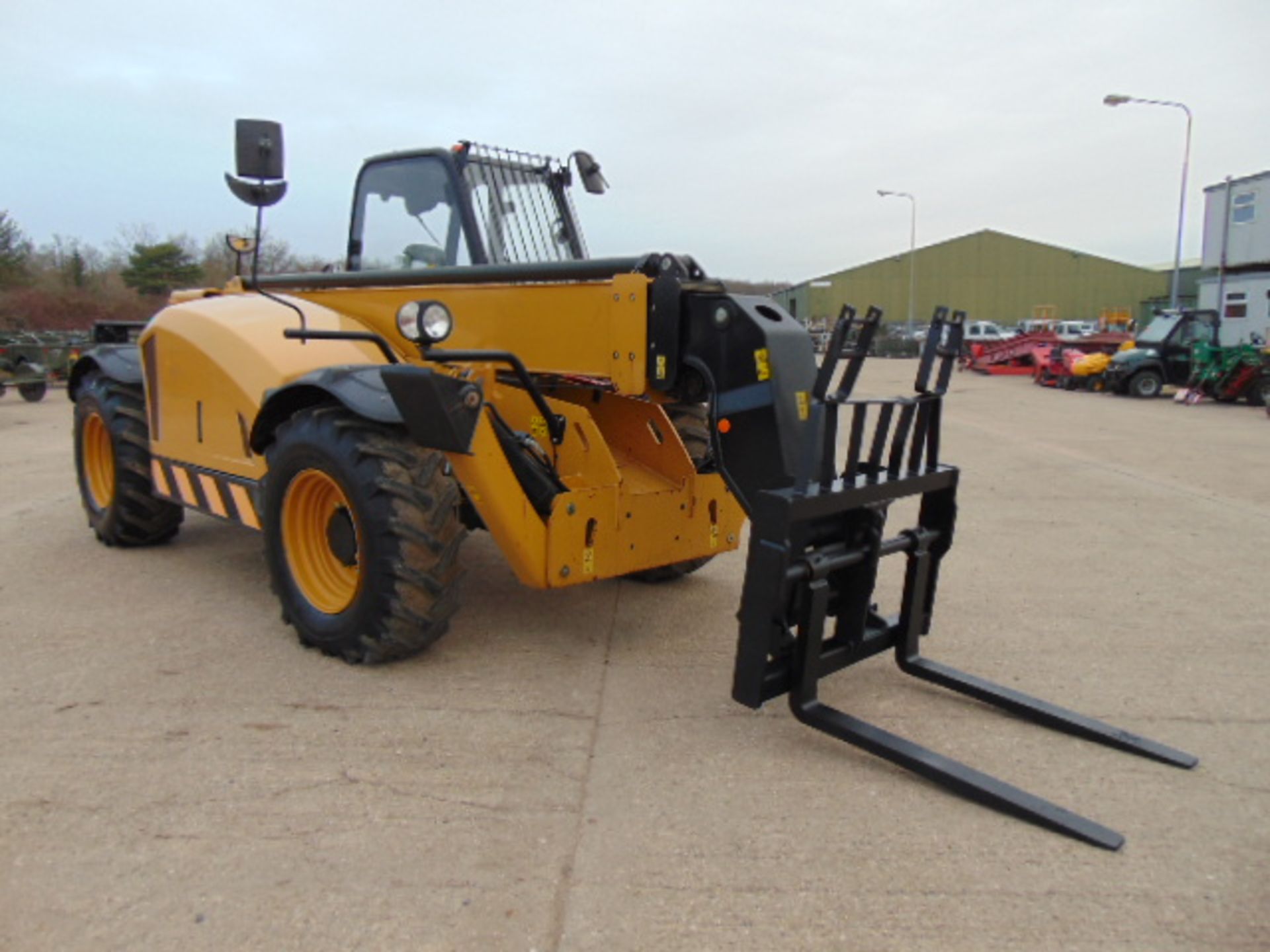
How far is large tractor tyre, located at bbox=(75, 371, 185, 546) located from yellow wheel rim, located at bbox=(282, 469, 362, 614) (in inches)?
83.2

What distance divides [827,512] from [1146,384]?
71.8ft

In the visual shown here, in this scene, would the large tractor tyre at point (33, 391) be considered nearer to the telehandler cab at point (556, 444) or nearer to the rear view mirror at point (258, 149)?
the telehandler cab at point (556, 444)

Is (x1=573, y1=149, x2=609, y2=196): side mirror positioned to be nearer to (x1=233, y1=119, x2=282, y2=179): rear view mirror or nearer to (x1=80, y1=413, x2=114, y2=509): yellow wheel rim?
(x1=233, y1=119, x2=282, y2=179): rear view mirror

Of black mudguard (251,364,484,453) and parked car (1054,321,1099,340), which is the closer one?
black mudguard (251,364,484,453)

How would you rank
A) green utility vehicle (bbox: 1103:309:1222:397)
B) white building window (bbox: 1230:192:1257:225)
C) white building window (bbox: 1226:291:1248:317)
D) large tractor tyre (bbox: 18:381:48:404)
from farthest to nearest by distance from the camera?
white building window (bbox: 1230:192:1257:225) < white building window (bbox: 1226:291:1248:317) < green utility vehicle (bbox: 1103:309:1222:397) < large tractor tyre (bbox: 18:381:48:404)

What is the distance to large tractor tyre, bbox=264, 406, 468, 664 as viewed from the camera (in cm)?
394

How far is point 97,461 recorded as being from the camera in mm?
6758

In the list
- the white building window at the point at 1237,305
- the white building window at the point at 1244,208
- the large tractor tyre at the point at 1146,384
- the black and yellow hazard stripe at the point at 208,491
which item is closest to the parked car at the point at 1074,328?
the white building window at the point at 1244,208

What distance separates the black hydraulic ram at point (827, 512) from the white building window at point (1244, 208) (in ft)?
106

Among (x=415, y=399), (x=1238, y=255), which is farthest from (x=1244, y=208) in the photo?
(x=415, y=399)

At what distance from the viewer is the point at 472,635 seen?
15.4 feet

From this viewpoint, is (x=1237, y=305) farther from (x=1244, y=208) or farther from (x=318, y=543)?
(x=318, y=543)

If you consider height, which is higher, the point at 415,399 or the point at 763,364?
the point at 763,364

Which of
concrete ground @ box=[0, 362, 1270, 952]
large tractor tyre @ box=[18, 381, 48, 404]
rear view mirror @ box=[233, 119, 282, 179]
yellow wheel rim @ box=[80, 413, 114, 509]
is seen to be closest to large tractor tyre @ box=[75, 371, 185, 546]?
yellow wheel rim @ box=[80, 413, 114, 509]
